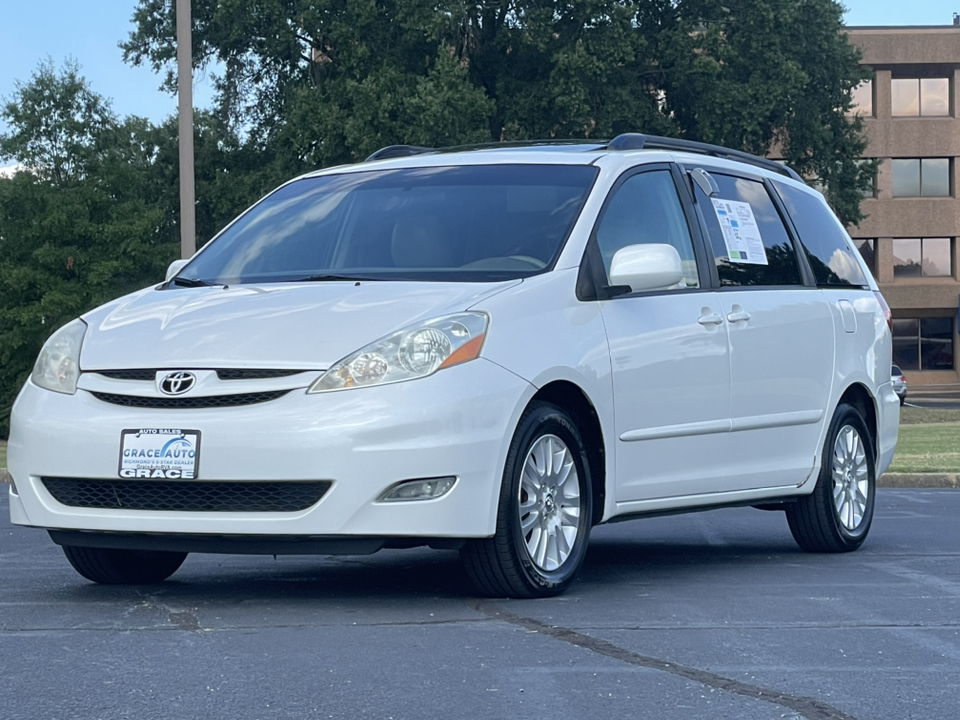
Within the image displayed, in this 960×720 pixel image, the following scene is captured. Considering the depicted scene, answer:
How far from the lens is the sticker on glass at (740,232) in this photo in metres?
8.01

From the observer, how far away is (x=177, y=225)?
1426 inches

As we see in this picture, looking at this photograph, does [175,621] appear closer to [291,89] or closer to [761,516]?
[761,516]

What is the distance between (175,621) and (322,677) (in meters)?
1.26

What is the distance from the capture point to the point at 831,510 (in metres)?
8.41

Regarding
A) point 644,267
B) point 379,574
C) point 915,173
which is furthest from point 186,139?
point 915,173

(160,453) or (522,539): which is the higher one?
(160,453)

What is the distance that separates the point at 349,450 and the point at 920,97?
203 feet

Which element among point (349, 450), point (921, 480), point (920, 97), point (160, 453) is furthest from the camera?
point (920, 97)

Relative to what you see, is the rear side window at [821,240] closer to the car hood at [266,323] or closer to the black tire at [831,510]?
the black tire at [831,510]

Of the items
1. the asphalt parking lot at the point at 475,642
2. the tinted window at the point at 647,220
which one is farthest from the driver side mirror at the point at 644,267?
the asphalt parking lot at the point at 475,642

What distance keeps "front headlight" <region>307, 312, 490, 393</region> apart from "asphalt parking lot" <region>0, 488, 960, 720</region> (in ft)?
2.68

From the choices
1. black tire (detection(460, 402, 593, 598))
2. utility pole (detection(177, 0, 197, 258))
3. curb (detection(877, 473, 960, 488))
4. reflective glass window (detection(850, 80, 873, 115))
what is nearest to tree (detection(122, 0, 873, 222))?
utility pole (detection(177, 0, 197, 258))

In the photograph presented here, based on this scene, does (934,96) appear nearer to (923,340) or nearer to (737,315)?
(923,340)

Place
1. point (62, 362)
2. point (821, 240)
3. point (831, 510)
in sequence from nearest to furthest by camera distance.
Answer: point (62, 362)
point (831, 510)
point (821, 240)
